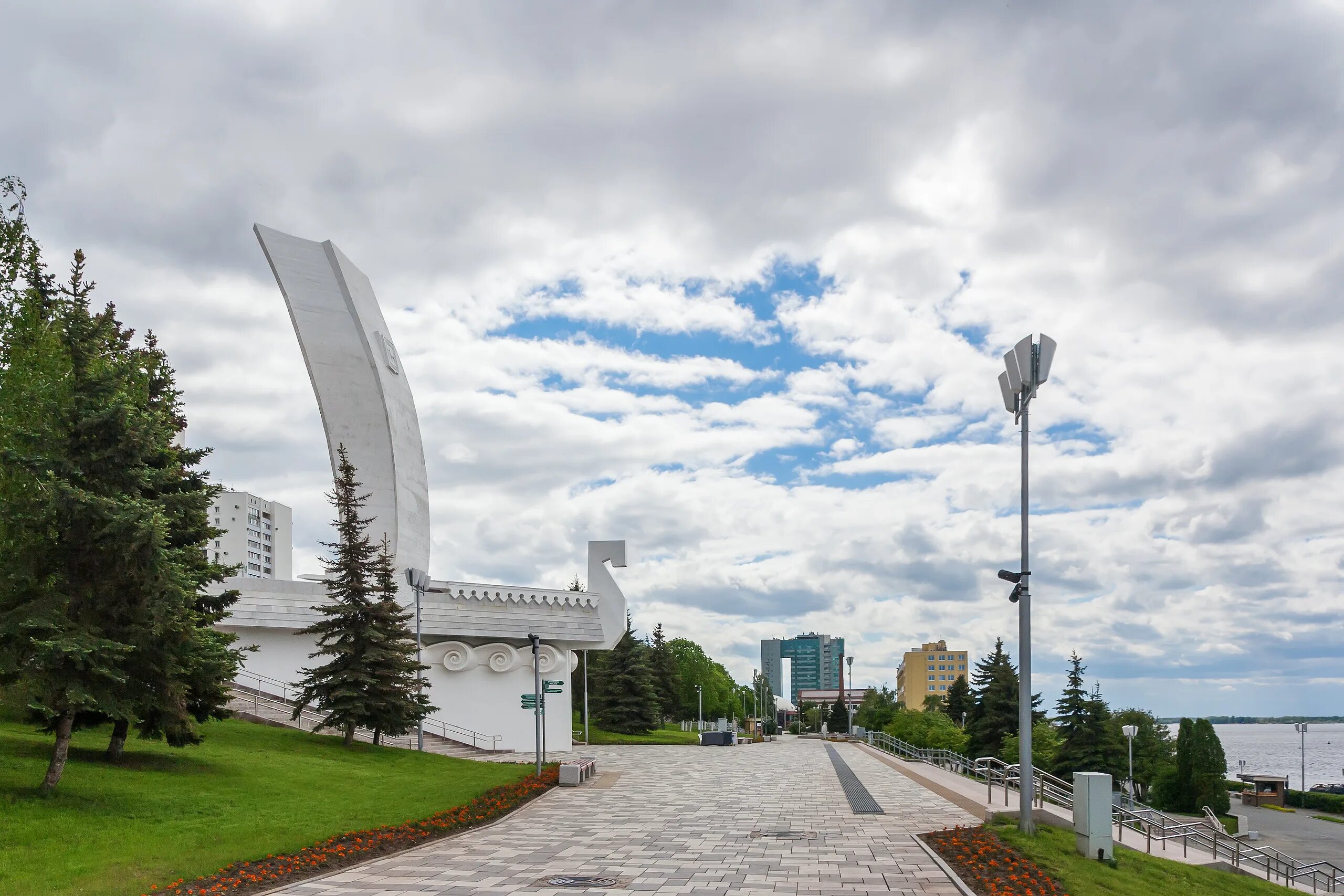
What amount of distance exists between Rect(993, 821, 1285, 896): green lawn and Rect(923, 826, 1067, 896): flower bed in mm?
170

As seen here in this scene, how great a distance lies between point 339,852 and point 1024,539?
33.6ft

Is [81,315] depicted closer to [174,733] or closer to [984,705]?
[174,733]

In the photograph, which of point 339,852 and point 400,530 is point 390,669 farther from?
point 339,852

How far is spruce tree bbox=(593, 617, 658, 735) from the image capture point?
5206 centimetres

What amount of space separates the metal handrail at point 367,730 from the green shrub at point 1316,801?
151 ft

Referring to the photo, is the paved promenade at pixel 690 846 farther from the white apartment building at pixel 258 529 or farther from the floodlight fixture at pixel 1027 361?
the white apartment building at pixel 258 529

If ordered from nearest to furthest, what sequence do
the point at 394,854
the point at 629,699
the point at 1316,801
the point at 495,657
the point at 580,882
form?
the point at 580,882 → the point at 394,854 → the point at 495,657 → the point at 629,699 → the point at 1316,801

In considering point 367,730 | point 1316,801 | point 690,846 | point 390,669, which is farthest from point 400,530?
point 1316,801

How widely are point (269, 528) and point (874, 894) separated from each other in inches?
6499

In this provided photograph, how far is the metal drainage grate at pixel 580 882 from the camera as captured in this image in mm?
11727

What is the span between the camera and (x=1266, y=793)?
58.3 m

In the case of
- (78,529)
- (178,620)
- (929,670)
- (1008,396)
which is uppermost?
(1008,396)

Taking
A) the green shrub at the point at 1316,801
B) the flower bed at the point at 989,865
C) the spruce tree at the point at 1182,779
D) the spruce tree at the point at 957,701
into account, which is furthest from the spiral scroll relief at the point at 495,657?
the green shrub at the point at 1316,801

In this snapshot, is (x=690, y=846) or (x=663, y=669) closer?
(x=690, y=846)
